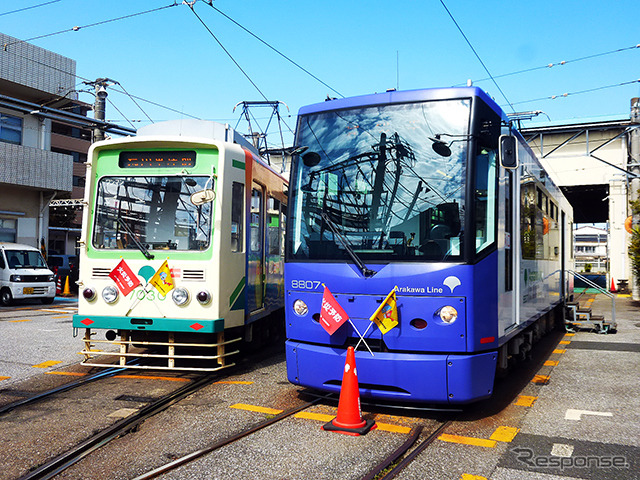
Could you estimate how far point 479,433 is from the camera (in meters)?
5.36

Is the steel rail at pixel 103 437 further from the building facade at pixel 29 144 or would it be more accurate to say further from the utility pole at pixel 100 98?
the building facade at pixel 29 144

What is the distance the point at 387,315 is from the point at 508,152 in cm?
200

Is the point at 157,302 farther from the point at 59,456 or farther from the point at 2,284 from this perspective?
the point at 2,284

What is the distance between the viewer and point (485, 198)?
5.70m

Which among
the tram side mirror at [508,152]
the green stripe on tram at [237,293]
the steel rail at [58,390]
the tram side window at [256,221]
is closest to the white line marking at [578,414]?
the tram side mirror at [508,152]

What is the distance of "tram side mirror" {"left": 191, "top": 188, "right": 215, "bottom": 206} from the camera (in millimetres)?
7289

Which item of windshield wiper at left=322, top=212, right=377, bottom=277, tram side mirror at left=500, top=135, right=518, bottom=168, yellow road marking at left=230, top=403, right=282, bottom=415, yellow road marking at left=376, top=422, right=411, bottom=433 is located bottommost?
yellow road marking at left=376, top=422, right=411, bottom=433

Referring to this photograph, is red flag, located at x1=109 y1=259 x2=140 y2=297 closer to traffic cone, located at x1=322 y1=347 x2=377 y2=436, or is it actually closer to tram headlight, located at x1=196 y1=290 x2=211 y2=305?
tram headlight, located at x1=196 y1=290 x2=211 y2=305

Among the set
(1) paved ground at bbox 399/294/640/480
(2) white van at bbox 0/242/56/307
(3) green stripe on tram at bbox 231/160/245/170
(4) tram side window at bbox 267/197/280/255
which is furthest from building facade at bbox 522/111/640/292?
(3) green stripe on tram at bbox 231/160/245/170

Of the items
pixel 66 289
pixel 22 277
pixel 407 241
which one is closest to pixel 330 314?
pixel 407 241

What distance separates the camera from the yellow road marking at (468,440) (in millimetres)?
5023

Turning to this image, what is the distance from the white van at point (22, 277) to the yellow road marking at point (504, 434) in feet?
58.5

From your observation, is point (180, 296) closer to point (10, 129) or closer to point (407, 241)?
point (407, 241)

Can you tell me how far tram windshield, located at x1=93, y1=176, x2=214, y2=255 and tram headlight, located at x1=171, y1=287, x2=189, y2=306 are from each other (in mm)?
536
